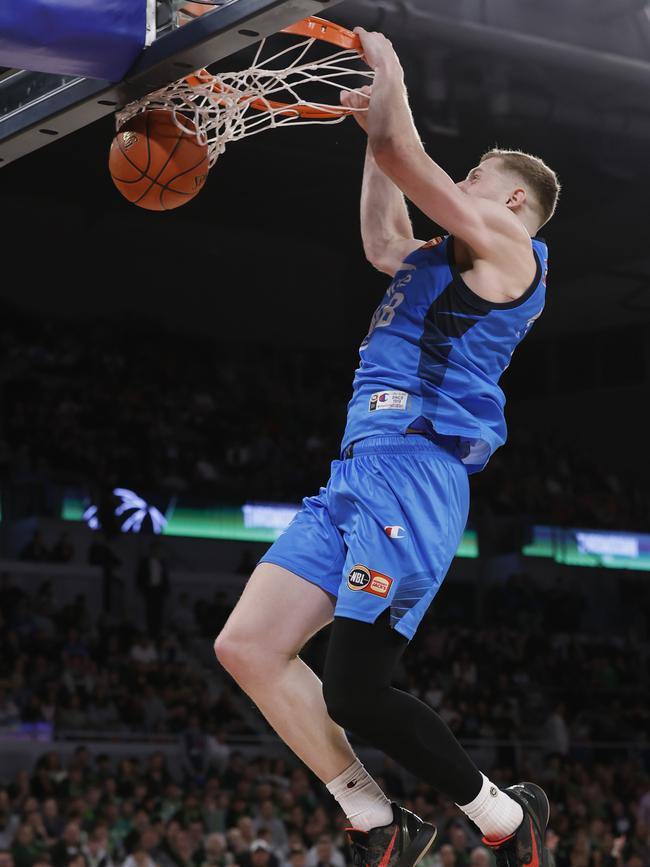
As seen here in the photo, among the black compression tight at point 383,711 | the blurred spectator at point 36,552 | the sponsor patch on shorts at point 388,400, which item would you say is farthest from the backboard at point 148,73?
the blurred spectator at point 36,552

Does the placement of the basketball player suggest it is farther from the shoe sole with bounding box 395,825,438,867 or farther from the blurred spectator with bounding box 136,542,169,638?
the blurred spectator with bounding box 136,542,169,638

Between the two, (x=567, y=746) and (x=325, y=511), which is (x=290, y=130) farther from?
(x=325, y=511)

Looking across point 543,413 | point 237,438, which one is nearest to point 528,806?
point 237,438

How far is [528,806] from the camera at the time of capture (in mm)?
3855

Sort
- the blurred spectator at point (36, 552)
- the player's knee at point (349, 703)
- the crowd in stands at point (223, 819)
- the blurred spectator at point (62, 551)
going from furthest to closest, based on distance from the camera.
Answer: the blurred spectator at point (62, 551) → the blurred spectator at point (36, 552) → the crowd in stands at point (223, 819) → the player's knee at point (349, 703)

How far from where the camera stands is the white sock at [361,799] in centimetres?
375

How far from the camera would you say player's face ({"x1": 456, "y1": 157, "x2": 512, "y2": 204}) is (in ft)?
13.9

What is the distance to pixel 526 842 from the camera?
3773mm

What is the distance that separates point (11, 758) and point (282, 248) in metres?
12.4

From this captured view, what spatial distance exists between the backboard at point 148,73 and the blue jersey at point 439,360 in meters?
0.89

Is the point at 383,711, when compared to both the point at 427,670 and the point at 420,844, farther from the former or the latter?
the point at 427,670

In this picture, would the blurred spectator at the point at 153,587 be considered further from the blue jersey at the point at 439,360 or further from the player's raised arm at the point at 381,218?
the blue jersey at the point at 439,360

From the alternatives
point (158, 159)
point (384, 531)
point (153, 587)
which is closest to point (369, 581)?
point (384, 531)

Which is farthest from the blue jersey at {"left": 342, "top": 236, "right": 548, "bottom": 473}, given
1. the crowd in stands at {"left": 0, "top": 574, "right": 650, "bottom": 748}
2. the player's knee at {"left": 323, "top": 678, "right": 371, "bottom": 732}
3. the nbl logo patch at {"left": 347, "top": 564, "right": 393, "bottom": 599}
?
the crowd in stands at {"left": 0, "top": 574, "right": 650, "bottom": 748}
